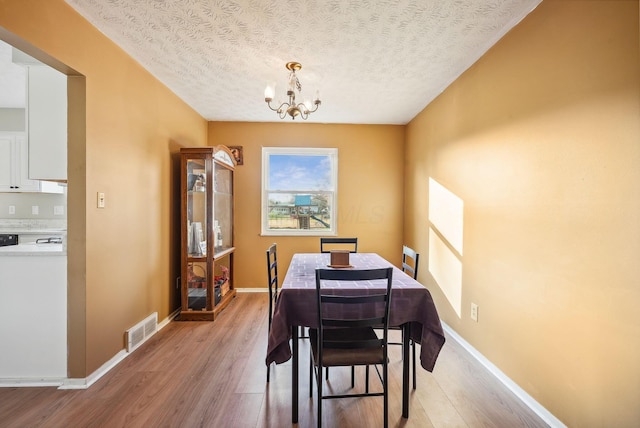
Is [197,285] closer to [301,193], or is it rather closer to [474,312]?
[301,193]

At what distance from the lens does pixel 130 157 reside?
2.42 meters

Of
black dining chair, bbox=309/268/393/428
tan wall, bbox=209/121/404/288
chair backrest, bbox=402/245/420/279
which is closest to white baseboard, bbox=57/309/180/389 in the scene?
black dining chair, bbox=309/268/393/428

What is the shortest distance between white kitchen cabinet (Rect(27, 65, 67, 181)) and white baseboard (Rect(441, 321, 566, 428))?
346cm

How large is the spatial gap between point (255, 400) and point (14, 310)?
71.8 inches

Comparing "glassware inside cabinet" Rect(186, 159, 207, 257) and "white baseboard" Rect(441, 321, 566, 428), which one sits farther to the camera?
"glassware inside cabinet" Rect(186, 159, 207, 257)

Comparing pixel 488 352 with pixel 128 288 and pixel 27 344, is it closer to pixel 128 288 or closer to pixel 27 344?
pixel 128 288

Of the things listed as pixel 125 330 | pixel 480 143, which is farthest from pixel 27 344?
pixel 480 143

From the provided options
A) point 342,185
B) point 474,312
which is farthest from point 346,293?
point 342,185

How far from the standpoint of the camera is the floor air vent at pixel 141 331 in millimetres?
2381

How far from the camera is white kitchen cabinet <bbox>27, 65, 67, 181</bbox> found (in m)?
1.98

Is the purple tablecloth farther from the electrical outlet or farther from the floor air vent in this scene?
the floor air vent

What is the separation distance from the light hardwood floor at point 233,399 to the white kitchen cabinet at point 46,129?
1501 mm

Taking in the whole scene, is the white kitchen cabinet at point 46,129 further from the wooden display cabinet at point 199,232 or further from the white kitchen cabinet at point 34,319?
the wooden display cabinet at point 199,232

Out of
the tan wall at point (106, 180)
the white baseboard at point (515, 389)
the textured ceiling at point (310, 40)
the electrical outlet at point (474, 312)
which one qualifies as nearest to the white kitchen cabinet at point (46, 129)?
the tan wall at point (106, 180)
